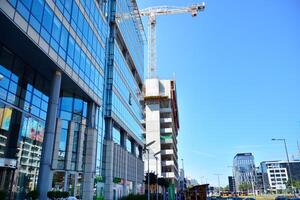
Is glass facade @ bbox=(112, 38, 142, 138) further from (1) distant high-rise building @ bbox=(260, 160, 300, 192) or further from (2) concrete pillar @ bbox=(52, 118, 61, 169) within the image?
(1) distant high-rise building @ bbox=(260, 160, 300, 192)

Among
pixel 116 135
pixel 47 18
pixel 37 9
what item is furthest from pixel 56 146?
pixel 116 135

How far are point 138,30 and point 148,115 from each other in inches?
1366

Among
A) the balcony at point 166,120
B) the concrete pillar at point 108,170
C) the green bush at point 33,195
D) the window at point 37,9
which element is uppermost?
the balcony at point 166,120

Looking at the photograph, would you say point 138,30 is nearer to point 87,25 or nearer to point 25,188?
point 87,25

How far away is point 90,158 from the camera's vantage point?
32.8 metres

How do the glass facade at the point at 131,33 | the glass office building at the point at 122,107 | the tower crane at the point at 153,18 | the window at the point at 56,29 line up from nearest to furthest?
the window at the point at 56,29
the glass office building at the point at 122,107
the glass facade at the point at 131,33
the tower crane at the point at 153,18

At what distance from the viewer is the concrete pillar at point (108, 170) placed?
1556 inches

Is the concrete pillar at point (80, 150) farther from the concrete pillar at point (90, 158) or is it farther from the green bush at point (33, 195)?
the green bush at point (33, 195)

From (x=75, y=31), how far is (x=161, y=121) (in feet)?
234

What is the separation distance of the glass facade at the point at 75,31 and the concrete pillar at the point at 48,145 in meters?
2.86

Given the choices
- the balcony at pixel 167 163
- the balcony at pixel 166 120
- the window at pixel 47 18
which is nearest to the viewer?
the window at pixel 47 18

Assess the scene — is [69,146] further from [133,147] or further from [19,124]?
[133,147]

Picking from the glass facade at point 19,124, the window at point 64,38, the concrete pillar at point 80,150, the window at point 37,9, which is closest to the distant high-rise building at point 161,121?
the concrete pillar at point 80,150

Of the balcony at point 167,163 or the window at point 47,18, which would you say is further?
the balcony at point 167,163
